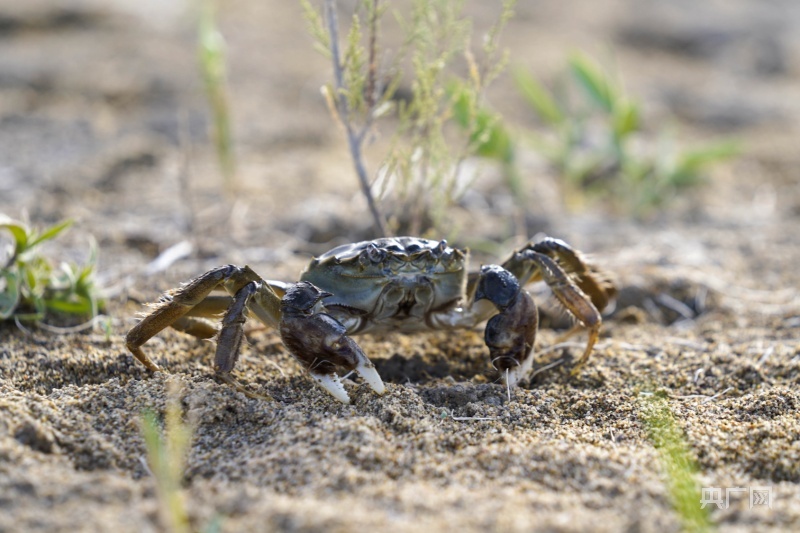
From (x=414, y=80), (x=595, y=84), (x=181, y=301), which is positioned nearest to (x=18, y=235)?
(x=181, y=301)

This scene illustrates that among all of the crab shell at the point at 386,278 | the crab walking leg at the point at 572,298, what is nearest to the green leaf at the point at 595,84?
the crab walking leg at the point at 572,298

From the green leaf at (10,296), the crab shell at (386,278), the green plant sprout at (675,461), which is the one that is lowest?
the green plant sprout at (675,461)

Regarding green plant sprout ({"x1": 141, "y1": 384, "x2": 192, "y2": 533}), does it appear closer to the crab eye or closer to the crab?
the crab

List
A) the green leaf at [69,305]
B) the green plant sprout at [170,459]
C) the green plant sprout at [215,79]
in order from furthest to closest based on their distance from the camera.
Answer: the green plant sprout at [215,79], the green leaf at [69,305], the green plant sprout at [170,459]

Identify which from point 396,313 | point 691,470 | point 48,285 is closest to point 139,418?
point 396,313

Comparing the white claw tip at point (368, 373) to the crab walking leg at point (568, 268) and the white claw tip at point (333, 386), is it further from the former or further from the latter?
the crab walking leg at point (568, 268)

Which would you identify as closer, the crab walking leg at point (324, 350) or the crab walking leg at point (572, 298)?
the crab walking leg at point (324, 350)

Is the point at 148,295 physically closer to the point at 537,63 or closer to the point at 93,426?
the point at 93,426
